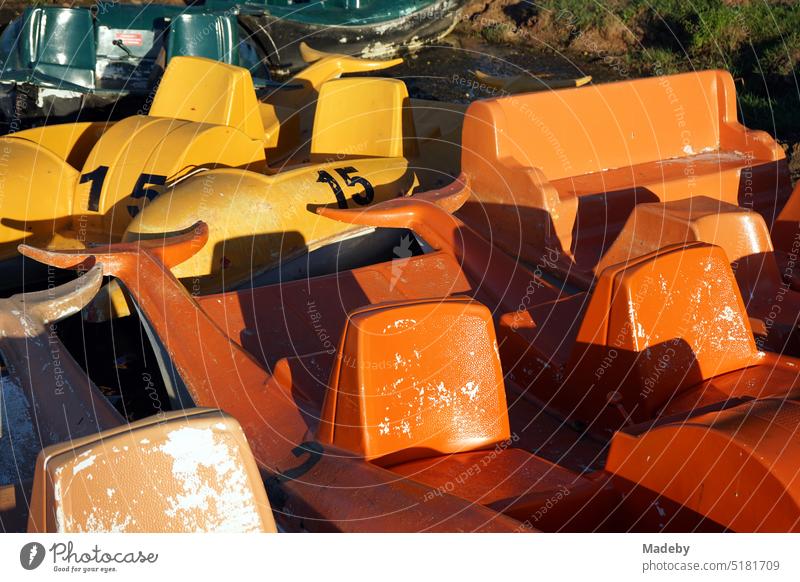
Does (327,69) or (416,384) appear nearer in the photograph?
(416,384)

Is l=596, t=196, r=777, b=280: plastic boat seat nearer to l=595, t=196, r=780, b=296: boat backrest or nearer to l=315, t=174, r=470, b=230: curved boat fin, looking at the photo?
l=595, t=196, r=780, b=296: boat backrest

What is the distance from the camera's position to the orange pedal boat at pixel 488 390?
2.35 m

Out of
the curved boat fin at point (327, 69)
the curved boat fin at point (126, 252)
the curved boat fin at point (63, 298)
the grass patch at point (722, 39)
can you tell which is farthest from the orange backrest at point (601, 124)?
the curved boat fin at point (327, 69)

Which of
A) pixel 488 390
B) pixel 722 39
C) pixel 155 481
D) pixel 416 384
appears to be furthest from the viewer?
pixel 722 39

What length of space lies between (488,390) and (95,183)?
3.27 metres

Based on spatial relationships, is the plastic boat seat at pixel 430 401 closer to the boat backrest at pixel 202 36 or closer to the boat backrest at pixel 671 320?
the boat backrest at pixel 671 320

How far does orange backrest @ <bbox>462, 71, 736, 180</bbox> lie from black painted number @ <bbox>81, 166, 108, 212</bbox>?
2.01 m

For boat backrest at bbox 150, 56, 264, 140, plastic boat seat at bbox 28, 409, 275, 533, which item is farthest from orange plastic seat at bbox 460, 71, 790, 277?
plastic boat seat at bbox 28, 409, 275, 533

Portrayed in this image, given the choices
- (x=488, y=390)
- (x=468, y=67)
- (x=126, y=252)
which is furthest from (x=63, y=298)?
(x=468, y=67)

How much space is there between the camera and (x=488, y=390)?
2.97 metres

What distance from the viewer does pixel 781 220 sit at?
4.52m

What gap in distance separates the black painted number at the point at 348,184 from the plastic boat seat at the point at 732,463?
2937mm

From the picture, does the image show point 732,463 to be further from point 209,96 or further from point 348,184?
point 209,96

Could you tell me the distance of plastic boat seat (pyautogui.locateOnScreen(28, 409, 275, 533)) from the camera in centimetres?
191
